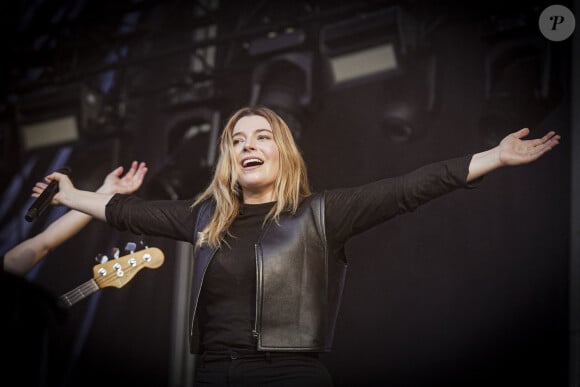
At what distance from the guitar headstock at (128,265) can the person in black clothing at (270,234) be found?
0.47 m

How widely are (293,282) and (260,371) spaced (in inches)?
13.2

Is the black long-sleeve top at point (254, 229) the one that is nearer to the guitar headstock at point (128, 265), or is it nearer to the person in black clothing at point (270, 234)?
the person in black clothing at point (270, 234)

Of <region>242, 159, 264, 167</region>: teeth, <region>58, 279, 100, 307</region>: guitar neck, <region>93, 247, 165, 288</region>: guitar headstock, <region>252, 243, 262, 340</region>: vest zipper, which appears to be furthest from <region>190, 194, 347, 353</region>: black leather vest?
<region>58, 279, 100, 307</region>: guitar neck

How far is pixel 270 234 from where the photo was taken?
247 centimetres

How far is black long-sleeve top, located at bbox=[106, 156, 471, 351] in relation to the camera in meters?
2.29

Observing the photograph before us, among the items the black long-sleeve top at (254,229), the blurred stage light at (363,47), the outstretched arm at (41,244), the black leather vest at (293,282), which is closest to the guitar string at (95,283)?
the outstretched arm at (41,244)

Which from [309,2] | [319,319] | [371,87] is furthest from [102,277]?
[309,2]

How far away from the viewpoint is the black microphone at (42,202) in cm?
284

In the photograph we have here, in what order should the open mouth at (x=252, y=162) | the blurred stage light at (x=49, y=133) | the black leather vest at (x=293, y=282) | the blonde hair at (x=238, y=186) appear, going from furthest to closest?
the blurred stage light at (x=49, y=133), the open mouth at (x=252, y=162), the blonde hair at (x=238, y=186), the black leather vest at (x=293, y=282)

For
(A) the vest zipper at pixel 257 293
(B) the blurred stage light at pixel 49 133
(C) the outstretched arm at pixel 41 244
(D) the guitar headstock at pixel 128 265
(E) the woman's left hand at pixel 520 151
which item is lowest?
(A) the vest zipper at pixel 257 293

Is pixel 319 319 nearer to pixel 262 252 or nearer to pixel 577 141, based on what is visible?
pixel 262 252

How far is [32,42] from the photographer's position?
15.2 ft

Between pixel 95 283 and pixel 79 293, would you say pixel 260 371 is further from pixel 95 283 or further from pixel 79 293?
pixel 79 293

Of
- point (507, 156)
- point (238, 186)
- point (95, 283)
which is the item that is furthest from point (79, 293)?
point (507, 156)
